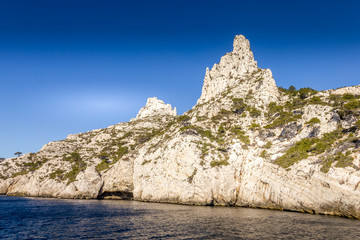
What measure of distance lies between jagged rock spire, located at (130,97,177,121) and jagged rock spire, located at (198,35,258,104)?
46442 millimetres

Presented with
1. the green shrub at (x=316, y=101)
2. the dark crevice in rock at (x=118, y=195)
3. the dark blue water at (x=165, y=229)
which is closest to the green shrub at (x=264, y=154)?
the green shrub at (x=316, y=101)

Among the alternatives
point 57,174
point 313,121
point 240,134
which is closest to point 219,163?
point 240,134

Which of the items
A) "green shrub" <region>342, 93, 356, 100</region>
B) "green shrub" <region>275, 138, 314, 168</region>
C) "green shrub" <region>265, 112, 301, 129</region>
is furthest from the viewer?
"green shrub" <region>342, 93, 356, 100</region>

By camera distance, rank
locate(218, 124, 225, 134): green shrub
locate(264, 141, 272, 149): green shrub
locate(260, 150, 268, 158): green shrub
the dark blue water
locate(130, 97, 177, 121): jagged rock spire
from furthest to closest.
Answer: locate(130, 97, 177, 121): jagged rock spire → locate(218, 124, 225, 134): green shrub → locate(264, 141, 272, 149): green shrub → locate(260, 150, 268, 158): green shrub → the dark blue water

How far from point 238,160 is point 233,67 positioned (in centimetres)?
7259

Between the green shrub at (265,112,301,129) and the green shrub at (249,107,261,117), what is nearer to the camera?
the green shrub at (265,112,301,129)

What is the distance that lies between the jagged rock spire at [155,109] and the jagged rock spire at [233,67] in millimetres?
46442

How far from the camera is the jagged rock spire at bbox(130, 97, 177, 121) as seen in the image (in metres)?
175

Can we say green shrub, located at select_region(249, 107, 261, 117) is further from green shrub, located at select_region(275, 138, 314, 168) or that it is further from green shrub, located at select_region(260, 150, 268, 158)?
green shrub, located at select_region(275, 138, 314, 168)

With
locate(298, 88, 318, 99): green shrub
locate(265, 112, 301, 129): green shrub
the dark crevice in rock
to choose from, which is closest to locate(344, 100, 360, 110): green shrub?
locate(265, 112, 301, 129): green shrub

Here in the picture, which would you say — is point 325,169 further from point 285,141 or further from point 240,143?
point 240,143

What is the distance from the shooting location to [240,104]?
3952 inches

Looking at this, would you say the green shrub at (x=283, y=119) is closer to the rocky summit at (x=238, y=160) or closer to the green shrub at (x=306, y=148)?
the rocky summit at (x=238, y=160)

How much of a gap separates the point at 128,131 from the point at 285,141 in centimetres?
8808
